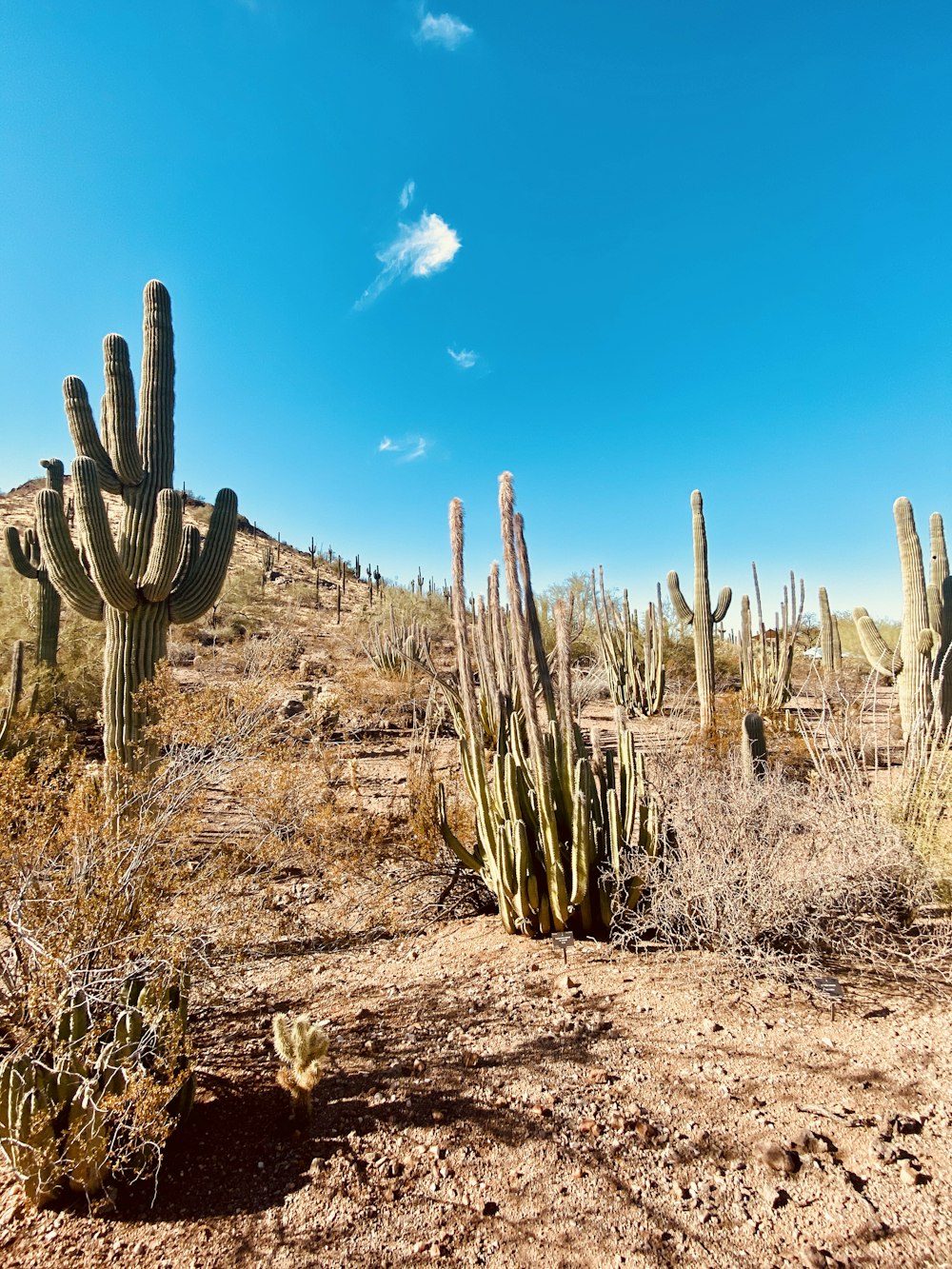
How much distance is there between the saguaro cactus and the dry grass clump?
6.00 m

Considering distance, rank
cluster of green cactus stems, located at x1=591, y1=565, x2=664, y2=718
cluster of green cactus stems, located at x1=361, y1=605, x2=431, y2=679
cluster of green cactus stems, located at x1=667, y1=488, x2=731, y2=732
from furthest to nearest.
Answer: cluster of green cactus stems, located at x1=361, y1=605, x2=431, y2=679, cluster of green cactus stems, located at x1=591, y1=565, x2=664, y2=718, cluster of green cactus stems, located at x1=667, y1=488, x2=731, y2=732

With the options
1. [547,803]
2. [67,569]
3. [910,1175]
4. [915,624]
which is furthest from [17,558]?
[915,624]

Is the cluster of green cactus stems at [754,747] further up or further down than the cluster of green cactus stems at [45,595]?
further down

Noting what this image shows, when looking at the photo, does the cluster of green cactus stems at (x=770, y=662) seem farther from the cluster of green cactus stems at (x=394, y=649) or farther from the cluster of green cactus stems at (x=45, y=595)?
the cluster of green cactus stems at (x=45, y=595)

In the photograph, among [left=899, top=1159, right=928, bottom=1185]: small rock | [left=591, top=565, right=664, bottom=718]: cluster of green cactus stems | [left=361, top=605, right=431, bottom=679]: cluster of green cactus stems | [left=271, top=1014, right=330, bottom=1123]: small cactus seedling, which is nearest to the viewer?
[left=899, top=1159, right=928, bottom=1185]: small rock

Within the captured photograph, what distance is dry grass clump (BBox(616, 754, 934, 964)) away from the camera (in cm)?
361

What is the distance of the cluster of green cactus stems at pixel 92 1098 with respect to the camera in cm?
221

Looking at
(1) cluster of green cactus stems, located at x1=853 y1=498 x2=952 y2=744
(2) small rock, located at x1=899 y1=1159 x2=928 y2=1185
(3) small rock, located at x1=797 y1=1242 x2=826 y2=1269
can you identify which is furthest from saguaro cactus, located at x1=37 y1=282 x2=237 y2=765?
(1) cluster of green cactus stems, located at x1=853 y1=498 x2=952 y2=744

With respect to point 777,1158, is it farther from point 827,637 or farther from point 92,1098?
point 827,637

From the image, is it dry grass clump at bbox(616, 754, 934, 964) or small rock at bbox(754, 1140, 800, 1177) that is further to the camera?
dry grass clump at bbox(616, 754, 934, 964)

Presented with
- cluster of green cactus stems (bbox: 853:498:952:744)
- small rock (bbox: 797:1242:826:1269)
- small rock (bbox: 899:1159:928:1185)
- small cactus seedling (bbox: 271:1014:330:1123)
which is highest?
cluster of green cactus stems (bbox: 853:498:952:744)

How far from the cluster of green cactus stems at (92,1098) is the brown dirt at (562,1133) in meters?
0.14

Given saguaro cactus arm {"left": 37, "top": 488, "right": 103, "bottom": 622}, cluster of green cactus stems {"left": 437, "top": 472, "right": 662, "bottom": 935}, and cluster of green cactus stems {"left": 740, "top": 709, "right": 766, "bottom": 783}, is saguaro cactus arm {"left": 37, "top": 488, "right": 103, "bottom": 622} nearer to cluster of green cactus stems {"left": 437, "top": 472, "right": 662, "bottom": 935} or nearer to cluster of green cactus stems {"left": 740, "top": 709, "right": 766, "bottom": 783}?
cluster of green cactus stems {"left": 437, "top": 472, "right": 662, "bottom": 935}

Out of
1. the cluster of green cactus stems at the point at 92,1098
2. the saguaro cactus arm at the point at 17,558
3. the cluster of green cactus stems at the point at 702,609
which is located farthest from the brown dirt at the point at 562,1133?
the saguaro cactus arm at the point at 17,558
